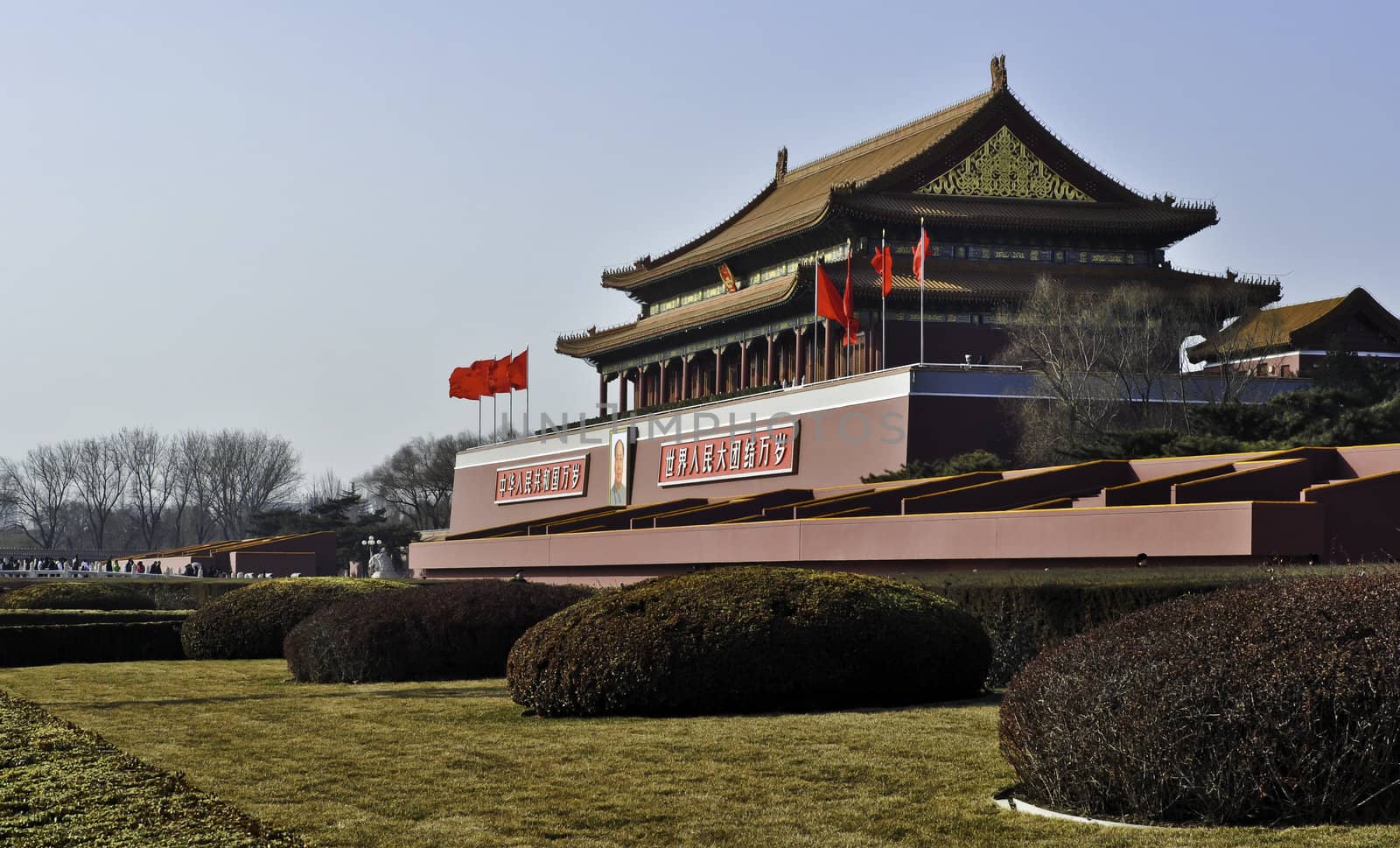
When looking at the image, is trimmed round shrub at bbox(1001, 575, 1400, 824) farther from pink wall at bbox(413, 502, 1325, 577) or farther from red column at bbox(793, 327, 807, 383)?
red column at bbox(793, 327, 807, 383)

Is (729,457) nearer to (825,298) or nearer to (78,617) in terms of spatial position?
(825,298)

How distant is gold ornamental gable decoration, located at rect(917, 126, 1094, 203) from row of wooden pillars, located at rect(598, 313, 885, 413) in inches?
221

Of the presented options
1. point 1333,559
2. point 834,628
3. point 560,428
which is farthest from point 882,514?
point 560,428

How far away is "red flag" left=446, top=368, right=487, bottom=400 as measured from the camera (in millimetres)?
53375

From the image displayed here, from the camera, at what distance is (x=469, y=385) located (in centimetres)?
5353

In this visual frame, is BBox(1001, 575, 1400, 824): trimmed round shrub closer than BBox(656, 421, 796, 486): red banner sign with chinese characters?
Yes

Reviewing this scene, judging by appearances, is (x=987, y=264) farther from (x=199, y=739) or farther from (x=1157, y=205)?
(x=199, y=739)

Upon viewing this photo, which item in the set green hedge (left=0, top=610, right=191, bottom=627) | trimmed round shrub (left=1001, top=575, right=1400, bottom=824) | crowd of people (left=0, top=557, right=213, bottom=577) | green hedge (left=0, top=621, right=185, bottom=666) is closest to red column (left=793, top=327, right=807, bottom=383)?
crowd of people (left=0, top=557, right=213, bottom=577)

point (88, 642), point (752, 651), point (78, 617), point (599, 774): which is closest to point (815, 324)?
point (78, 617)

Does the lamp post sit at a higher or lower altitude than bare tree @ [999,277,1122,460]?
lower

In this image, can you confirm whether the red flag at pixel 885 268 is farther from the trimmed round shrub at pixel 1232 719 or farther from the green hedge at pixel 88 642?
the trimmed round shrub at pixel 1232 719

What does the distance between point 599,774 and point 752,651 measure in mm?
2739

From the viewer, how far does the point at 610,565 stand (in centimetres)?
3219

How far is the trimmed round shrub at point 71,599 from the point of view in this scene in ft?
90.9
